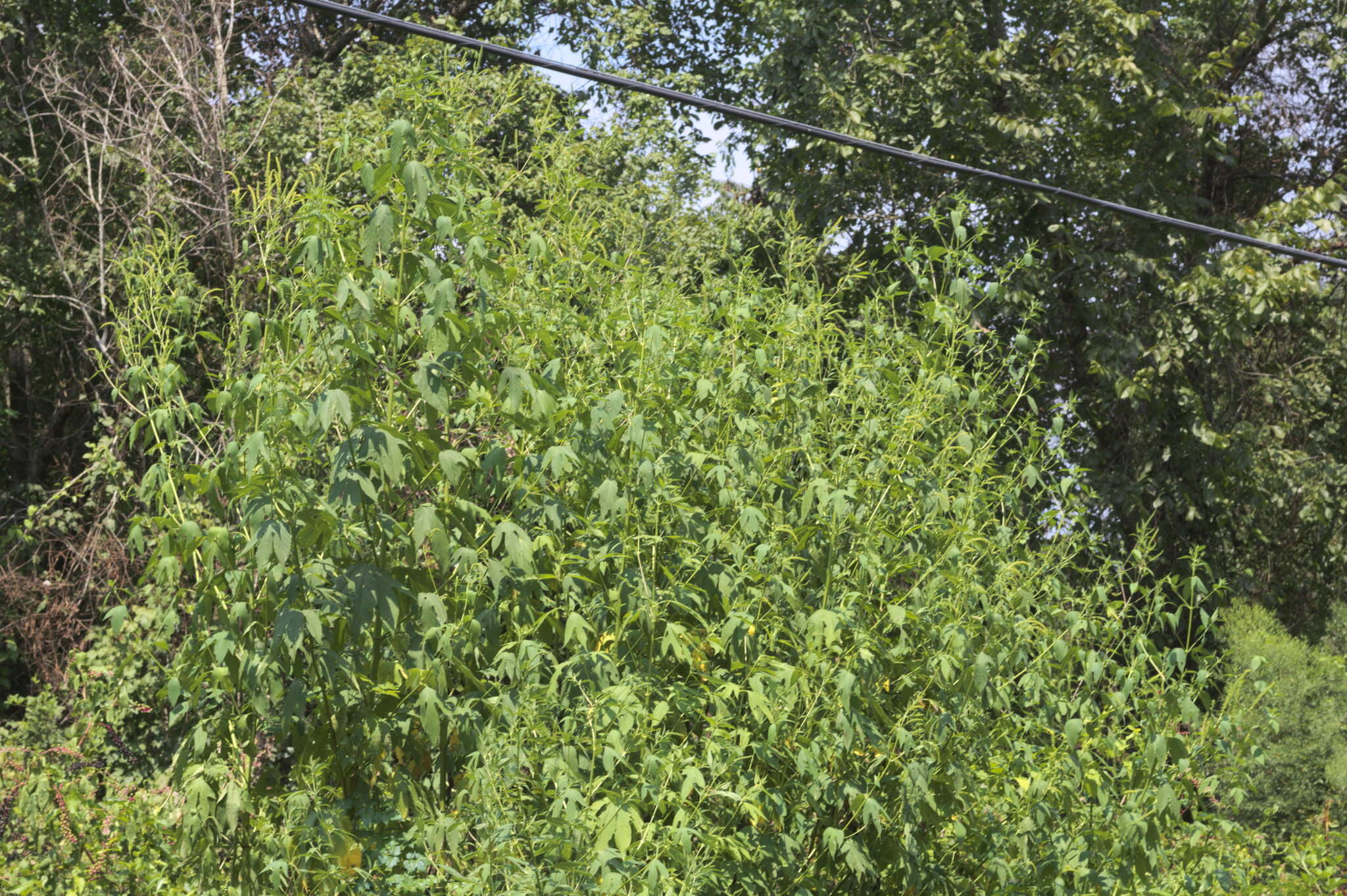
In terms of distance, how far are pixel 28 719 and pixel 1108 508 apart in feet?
22.6

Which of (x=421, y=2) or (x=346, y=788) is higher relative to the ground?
(x=421, y=2)

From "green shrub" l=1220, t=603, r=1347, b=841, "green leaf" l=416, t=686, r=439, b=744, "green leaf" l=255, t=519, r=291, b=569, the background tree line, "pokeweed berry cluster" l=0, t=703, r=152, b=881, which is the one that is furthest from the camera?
the background tree line

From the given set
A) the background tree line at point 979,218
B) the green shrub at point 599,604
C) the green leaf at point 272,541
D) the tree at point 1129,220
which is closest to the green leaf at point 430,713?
the green shrub at point 599,604

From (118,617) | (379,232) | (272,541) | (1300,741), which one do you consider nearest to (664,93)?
(379,232)

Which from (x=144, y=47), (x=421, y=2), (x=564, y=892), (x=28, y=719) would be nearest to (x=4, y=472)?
(x=144, y=47)

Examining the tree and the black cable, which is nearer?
the black cable

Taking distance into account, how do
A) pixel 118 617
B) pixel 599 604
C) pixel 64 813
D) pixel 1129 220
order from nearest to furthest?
pixel 118 617
pixel 599 604
pixel 64 813
pixel 1129 220

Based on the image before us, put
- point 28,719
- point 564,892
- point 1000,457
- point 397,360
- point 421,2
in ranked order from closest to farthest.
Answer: point 564,892
point 397,360
point 28,719
point 1000,457
point 421,2

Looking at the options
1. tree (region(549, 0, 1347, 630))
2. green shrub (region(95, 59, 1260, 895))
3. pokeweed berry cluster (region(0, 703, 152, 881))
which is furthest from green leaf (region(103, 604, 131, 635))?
tree (region(549, 0, 1347, 630))

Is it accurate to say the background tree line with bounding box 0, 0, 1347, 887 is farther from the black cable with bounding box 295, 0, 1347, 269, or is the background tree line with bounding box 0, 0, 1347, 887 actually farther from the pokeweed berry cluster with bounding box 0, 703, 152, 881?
the black cable with bounding box 295, 0, 1347, 269

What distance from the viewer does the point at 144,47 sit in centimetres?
909

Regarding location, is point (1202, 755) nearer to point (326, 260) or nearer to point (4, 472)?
point (326, 260)

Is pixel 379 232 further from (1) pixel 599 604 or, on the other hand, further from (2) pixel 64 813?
(2) pixel 64 813

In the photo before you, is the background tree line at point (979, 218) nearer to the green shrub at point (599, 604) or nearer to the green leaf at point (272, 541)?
the green shrub at point (599, 604)
